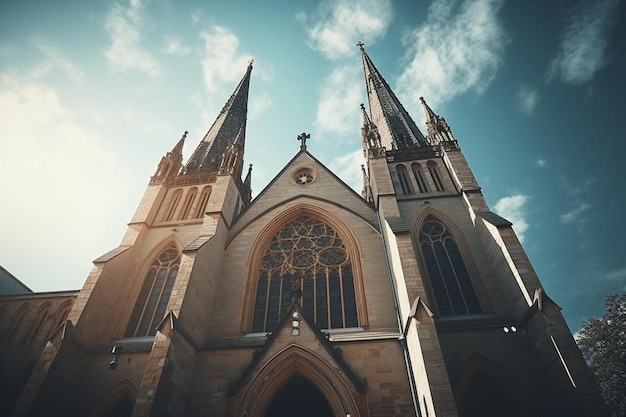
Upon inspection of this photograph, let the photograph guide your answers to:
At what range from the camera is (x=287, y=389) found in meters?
9.48

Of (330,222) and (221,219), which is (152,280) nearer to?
(221,219)

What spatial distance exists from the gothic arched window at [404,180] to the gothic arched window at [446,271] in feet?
6.34

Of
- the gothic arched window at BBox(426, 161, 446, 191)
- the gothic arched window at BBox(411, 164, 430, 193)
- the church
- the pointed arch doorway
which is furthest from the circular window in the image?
the pointed arch doorway

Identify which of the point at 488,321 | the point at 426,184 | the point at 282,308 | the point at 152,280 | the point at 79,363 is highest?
the point at 426,184

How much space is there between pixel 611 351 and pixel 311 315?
18525 mm

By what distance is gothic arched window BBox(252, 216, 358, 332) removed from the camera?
426 inches

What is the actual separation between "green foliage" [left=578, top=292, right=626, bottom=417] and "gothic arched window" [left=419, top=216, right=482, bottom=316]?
13845 mm

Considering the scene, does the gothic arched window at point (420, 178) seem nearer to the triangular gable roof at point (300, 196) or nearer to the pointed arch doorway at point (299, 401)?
the triangular gable roof at point (300, 196)

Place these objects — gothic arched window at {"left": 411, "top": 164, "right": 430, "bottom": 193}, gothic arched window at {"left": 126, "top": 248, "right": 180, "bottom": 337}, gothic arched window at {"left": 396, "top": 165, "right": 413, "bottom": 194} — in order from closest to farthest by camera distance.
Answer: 1. gothic arched window at {"left": 126, "top": 248, "right": 180, "bottom": 337}
2. gothic arched window at {"left": 411, "top": 164, "right": 430, "bottom": 193}
3. gothic arched window at {"left": 396, "top": 165, "right": 413, "bottom": 194}

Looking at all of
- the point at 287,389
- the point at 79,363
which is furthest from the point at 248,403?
the point at 79,363

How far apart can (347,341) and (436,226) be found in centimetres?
625

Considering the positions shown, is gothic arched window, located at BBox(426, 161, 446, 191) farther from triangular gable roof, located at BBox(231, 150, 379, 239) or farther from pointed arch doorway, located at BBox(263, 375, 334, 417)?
pointed arch doorway, located at BBox(263, 375, 334, 417)

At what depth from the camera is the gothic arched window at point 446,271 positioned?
10391mm

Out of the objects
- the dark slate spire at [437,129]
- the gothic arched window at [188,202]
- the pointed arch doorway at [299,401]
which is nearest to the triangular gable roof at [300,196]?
the gothic arched window at [188,202]
